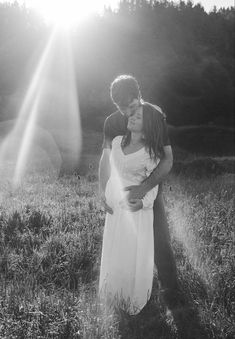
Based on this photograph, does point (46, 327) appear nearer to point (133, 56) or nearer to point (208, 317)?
point (208, 317)

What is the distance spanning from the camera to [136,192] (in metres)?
3.95

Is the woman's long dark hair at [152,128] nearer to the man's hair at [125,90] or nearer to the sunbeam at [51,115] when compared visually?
the man's hair at [125,90]

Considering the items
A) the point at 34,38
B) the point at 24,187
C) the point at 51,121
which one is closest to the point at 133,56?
the point at 34,38

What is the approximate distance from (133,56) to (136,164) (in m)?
108

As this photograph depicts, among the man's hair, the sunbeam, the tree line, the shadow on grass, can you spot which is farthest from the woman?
the tree line

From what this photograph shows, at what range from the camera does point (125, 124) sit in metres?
4.16

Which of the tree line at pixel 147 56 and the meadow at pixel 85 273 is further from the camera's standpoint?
the tree line at pixel 147 56

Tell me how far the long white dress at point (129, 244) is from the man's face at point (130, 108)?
32 cm

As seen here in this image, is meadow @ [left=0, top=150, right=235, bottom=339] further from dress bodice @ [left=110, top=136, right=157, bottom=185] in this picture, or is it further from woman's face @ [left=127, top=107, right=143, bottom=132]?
woman's face @ [left=127, top=107, right=143, bottom=132]

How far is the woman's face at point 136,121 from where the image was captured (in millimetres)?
3893

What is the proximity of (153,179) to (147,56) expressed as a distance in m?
109

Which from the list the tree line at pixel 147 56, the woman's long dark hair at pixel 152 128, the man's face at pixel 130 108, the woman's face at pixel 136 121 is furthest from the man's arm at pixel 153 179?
the tree line at pixel 147 56

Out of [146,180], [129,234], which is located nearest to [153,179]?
[146,180]

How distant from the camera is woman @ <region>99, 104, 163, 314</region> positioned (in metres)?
3.99
